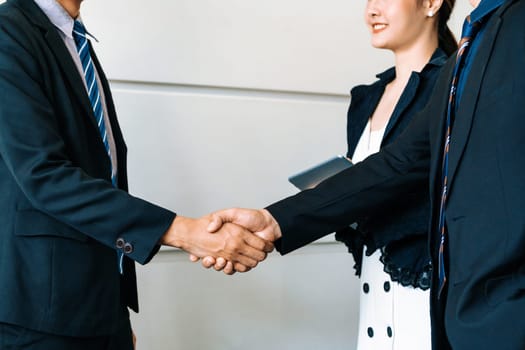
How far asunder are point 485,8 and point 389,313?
612 mm

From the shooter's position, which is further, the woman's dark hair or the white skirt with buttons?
the woman's dark hair

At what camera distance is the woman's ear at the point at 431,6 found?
1.38 metres

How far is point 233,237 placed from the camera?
1405 millimetres

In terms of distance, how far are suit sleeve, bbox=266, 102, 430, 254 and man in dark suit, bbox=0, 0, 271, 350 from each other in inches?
11.2

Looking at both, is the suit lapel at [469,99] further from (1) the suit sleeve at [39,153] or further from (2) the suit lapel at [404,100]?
(1) the suit sleeve at [39,153]

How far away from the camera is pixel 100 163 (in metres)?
1.18

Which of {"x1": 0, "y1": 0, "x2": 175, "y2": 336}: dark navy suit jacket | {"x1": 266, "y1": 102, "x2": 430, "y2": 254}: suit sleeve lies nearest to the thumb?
{"x1": 266, "y1": 102, "x2": 430, "y2": 254}: suit sleeve

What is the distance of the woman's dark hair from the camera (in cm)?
140

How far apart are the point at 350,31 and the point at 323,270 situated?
2.56 feet

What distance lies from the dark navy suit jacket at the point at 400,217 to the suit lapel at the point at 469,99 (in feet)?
1.17

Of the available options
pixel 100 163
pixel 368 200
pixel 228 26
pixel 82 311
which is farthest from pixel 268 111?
pixel 82 311

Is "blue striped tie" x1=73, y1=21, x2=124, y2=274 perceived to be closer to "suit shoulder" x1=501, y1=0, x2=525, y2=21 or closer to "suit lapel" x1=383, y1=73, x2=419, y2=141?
"suit lapel" x1=383, y1=73, x2=419, y2=141

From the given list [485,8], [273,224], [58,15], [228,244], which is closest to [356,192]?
[273,224]

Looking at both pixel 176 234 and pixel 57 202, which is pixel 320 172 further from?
pixel 57 202
